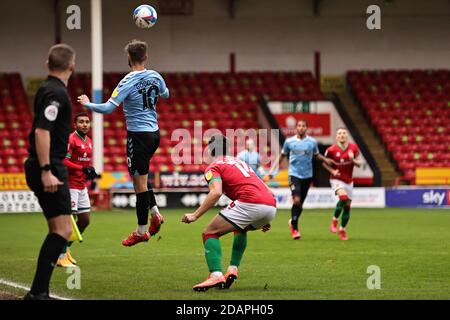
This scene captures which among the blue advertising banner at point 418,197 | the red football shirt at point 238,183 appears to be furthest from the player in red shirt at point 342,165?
the blue advertising banner at point 418,197

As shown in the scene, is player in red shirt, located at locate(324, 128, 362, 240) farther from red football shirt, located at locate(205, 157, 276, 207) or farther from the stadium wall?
the stadium wall

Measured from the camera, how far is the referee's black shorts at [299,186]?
2005 cm

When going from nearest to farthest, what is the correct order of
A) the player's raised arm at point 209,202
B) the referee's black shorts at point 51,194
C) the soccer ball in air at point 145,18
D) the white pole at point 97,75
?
the referee's black shorts at point 51,194 → the player's raised arm at point 209,202 → the soccer ball in air at point 145,18 → the white pole at point 97,75

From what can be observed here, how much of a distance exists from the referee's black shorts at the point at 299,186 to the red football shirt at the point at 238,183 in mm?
8553

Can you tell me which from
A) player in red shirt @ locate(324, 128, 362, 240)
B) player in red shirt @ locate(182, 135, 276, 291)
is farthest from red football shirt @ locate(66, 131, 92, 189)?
player in red shirt @ locate(324, 128, 362, 240)

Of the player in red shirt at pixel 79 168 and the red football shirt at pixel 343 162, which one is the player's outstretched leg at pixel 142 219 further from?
the red football shirt at pixel 343 162

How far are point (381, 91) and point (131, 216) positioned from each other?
15.2 meters

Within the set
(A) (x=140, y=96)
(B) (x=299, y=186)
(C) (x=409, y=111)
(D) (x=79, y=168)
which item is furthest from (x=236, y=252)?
(C) (x=409, y=111)

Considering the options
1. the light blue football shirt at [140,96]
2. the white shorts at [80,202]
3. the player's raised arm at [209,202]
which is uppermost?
the light blue football shirt at [140,96]

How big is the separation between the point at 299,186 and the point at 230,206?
8.80 metres

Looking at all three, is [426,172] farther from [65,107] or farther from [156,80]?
[65,107]

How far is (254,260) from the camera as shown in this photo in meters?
15.0

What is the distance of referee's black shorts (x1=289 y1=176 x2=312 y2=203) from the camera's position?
2005 centimetres

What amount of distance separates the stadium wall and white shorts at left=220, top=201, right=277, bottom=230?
28.3 meters
